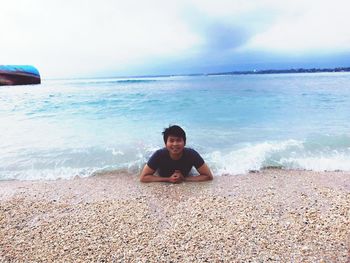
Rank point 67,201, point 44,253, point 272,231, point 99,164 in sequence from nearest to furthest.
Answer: point 44,253
point 272,231
point 67,201
point 99,164

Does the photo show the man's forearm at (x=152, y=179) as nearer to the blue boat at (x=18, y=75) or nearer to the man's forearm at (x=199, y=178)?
the man's forearm at (x=199, y=178)

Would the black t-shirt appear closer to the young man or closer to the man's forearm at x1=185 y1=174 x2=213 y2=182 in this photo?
the young man

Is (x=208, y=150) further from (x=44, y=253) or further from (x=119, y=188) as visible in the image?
(x=44, y=253)

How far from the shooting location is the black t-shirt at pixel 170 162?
5004 millimetres

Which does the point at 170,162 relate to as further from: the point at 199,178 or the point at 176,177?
the point at 199,178

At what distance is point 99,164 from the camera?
6.43m

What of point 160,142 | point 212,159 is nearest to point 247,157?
point 212,159

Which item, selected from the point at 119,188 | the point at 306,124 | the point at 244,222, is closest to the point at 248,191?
the point at 244,222

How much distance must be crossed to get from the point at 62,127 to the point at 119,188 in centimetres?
690

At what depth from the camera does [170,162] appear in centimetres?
505

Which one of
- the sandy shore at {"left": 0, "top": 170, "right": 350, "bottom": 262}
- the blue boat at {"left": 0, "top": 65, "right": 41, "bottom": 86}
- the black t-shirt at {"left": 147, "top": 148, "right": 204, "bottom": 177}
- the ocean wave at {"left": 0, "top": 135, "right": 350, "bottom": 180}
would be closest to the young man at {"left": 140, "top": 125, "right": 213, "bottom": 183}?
the black t-shirt at {"left": 147, "top": 148, "right": 204, "bottom": 177}

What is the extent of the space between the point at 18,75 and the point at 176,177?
39.9 m

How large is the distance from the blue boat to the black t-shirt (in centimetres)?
3755

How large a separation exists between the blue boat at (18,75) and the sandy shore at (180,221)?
3771 centimetres
